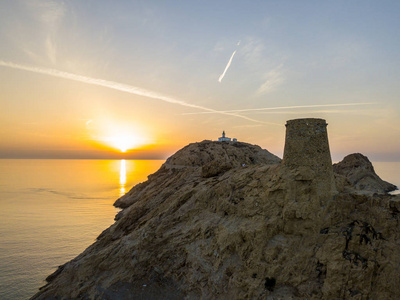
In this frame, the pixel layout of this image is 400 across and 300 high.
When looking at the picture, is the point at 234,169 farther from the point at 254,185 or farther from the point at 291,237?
the point at 291,237

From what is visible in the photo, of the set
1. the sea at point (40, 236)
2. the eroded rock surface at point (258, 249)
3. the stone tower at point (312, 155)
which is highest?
the stone tower at point (312, 155)

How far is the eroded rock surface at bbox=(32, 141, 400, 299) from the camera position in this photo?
13.7 metres

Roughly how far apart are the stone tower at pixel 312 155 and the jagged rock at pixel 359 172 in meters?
64.4

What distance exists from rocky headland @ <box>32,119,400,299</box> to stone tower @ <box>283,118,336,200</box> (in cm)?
6

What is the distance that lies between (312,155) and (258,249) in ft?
23.6

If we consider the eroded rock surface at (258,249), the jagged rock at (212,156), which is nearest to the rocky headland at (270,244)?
the eroded rock surface at (258,249)

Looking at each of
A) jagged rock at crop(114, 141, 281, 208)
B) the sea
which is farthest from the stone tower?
jagged rock at crop(114, 141, 281, 208)

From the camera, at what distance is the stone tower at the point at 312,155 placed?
622 inches

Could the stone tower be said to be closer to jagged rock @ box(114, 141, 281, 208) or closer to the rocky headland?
the rocky headland

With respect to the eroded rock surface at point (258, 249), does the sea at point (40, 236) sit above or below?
below

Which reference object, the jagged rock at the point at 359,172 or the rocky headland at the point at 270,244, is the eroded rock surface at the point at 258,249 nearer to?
the rocky headland at the point at 270,244

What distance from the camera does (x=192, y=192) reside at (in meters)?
24.3

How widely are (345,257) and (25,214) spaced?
214 ft

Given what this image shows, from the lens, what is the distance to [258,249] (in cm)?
1622
